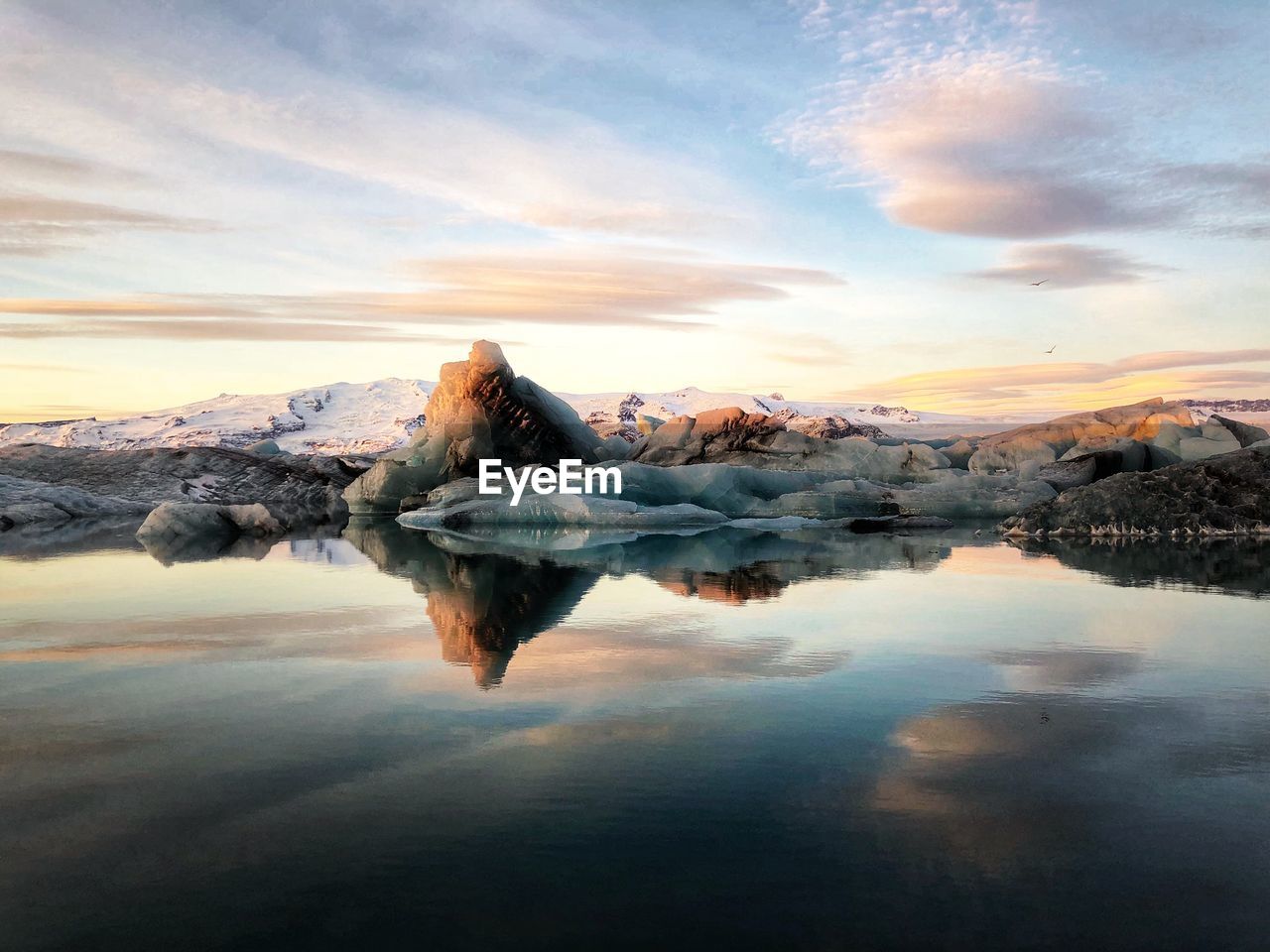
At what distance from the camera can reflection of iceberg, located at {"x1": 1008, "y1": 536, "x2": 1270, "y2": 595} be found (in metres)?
7.59

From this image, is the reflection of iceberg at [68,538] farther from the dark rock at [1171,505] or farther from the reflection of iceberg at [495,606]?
the dark rock at [1171,505]

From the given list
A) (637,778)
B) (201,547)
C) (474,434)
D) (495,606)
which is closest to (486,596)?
(495,606)

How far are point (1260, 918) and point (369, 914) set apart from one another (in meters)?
1.83

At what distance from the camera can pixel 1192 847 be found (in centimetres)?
223

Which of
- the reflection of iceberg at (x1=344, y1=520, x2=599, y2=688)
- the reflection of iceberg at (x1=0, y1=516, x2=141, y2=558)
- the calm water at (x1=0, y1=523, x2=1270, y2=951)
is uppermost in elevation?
the calm water at (x1=0, y1=523, x2=1270, y2=951)

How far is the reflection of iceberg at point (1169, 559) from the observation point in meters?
7.59

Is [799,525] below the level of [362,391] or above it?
below

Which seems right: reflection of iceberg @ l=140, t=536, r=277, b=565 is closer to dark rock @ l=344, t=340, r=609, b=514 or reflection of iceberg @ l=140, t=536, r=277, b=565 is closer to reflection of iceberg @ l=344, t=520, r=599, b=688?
reflection of iceberg @ l=344, t=520, r=599, b=688

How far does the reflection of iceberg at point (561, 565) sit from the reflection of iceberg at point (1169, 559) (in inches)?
55.8

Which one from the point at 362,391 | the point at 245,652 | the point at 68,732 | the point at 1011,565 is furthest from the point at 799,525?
the point at 362,391

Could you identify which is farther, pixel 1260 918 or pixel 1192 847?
pixel 1192 847

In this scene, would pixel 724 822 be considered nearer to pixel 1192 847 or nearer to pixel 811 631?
pixel 1192 847

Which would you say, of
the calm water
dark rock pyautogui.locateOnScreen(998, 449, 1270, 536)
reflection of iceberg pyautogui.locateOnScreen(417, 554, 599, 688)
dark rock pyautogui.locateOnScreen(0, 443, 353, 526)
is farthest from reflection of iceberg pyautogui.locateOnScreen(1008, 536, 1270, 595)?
dark rock pyautogui.locateOnScreen(0, 443, 353, 526)

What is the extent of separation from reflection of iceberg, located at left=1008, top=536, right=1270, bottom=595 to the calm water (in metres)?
1.82
